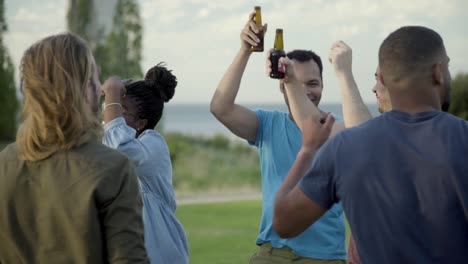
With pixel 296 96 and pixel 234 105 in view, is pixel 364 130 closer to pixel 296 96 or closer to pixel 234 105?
pixel 296 96

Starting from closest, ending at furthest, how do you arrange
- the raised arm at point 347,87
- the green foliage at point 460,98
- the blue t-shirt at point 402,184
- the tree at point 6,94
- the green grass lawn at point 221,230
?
the blue t-shirt at point 402,184, the raised arm at point 347,87, the green grass lawn at point 221,230, the green foliage at point 460,98, the tree at point 6,94

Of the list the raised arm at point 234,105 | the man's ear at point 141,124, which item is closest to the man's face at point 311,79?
the raised arm at point 234,105

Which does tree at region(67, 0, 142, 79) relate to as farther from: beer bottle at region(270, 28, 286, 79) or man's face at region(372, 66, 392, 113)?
man's face at region(372, 66, 392, 113)

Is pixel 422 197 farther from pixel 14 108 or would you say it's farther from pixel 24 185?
pixel 14 108

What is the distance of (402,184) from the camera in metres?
2.41

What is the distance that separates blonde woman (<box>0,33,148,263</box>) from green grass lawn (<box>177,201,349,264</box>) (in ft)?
24.8

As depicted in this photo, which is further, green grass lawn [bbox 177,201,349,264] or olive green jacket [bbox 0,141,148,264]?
green grass lawn [bbox 177,201,349,264]

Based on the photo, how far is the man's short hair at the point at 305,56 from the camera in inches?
194

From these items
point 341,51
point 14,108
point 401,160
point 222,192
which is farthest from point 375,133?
point 222,192

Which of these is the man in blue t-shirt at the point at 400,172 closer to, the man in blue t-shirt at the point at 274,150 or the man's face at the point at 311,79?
the man in blue t-shirt at the point at 274,150

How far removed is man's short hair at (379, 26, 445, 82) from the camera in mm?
2537

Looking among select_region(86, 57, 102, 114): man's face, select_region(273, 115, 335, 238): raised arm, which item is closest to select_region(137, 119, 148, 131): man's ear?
select_region(86, 57, 102, 114): man's face

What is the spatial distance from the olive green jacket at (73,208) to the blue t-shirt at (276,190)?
1.71 metres

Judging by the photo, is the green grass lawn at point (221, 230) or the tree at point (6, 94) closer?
the green grass lawn at point (221, 230)
